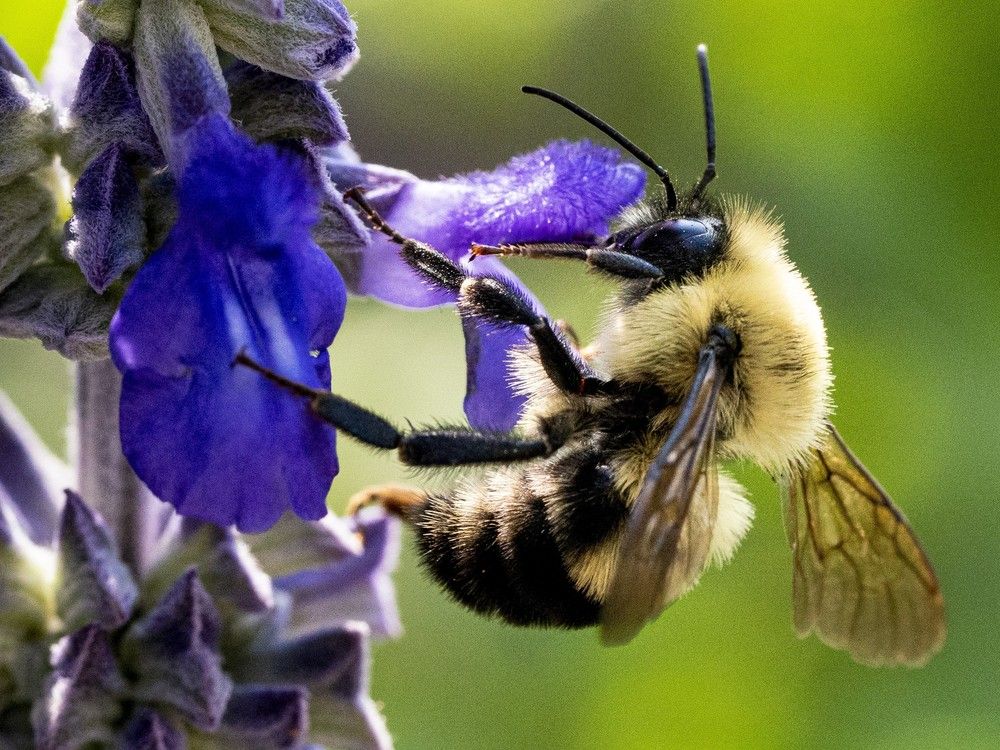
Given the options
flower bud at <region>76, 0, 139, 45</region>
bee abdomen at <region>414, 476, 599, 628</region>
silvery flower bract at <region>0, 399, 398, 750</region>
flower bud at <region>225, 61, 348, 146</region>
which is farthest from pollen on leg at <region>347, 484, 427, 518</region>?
flower bud at <region>76, 0, 139, 45</region>

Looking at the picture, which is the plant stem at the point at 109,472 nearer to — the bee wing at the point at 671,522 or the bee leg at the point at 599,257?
the bee leg at the point at 599,257

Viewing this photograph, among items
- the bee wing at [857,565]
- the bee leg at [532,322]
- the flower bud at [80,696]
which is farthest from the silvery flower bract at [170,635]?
the bee wing at [857,565]

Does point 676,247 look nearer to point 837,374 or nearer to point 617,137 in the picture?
point 617,137

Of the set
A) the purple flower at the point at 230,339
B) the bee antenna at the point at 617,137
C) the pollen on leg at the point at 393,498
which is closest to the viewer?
the purple flower at the point at 230,339

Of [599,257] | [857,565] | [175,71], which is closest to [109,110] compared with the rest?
[175,71]

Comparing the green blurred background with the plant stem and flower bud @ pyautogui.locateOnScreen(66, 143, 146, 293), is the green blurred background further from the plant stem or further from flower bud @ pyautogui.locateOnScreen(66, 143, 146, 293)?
flower bud @ pyautogui.locateOnScreen(66, 143, 146, 293)
